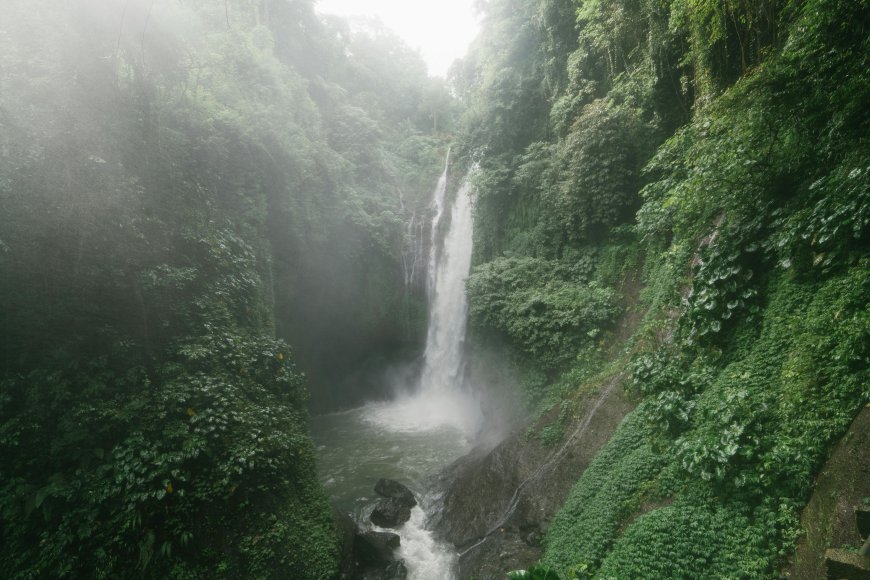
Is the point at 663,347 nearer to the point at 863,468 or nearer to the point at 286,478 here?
the point at 863,468

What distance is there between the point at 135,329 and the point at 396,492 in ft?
20.0

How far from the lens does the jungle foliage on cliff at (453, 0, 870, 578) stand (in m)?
3.84

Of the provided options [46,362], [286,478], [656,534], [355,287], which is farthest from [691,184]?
[355,287]

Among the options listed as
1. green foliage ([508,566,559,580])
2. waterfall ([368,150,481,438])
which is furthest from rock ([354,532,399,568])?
waterfall ([368,150,481,438])

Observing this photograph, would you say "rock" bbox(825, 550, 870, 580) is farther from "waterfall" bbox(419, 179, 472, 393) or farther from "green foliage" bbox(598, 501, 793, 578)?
"waterfall" bbox(419, 179, 472, 393)

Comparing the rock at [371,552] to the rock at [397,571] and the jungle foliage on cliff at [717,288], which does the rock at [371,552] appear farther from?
the jungle foliage on cliff at [717,288]

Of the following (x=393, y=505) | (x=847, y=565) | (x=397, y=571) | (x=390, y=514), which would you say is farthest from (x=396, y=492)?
(x=847, y=565)

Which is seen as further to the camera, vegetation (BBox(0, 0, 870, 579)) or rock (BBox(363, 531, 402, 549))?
rock (BBox(363, 531, 402, 549))

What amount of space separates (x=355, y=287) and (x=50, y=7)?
1100 cm

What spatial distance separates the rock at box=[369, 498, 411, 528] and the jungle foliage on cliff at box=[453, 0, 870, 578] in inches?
134

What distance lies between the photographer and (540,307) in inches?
392

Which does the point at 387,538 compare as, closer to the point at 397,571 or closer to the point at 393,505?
the point at 397,571

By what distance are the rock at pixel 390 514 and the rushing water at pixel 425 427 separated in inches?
5.9

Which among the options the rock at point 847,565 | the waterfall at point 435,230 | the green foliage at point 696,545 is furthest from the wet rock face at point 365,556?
the waterfall at point 435,230
